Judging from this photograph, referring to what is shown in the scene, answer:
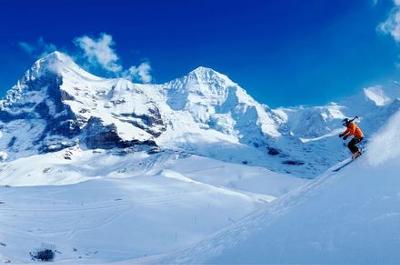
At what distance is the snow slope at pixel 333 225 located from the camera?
1623 cm

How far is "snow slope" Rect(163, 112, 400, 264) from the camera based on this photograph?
1623cm

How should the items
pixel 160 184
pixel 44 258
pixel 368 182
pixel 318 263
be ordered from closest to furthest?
pixel 318 263
pixel 368 182
pixel 44 258
pixel 160 184

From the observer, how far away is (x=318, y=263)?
1631 cm

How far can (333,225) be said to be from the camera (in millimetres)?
17828

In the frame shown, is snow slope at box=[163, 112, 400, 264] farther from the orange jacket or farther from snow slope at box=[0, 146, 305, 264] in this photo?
snow slope at box=[0, 146, 305, 264]

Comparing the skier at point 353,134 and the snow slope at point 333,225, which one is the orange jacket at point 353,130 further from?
the snow slope at point 333,225

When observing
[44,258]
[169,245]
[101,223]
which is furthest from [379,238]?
[101,223]

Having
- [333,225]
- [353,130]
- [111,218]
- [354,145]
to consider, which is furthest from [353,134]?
[111,218]

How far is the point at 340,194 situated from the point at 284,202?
368 cm

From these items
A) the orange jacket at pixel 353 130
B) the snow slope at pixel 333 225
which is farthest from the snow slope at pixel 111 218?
the orange jacket at pixel 353 130

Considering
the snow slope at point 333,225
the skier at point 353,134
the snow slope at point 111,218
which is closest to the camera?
the snow slope at point 333,225

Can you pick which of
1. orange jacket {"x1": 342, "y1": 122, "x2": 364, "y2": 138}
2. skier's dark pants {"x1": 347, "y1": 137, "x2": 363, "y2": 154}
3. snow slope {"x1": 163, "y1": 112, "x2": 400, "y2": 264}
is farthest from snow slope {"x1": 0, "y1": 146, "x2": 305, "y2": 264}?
orange jacket {"x1": 342, "y1": 122, "x2": 364, "y2": 138}

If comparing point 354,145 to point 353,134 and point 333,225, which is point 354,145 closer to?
point 353,134

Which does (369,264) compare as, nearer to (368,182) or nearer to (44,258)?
(368,182)
